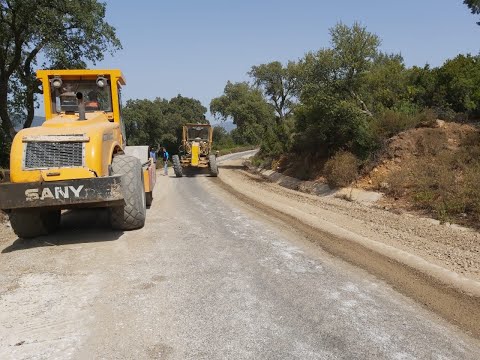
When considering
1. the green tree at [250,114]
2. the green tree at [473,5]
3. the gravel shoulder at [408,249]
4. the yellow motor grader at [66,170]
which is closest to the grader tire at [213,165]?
the gravel shoulder at [408,249]

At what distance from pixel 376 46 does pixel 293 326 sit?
1675 centimetres

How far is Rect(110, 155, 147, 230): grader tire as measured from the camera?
707 cm

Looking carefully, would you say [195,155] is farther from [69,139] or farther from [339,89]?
[69,139]

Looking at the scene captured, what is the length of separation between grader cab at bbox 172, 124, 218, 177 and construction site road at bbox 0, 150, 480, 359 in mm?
14689

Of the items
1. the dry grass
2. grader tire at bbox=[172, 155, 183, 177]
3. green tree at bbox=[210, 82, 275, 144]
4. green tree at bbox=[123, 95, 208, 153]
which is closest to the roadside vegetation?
the dry grass

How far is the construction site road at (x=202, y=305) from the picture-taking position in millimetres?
3592

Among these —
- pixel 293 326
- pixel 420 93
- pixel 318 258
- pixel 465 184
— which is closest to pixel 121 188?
pixel 318 258

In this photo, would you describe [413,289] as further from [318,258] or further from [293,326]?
[293,326]

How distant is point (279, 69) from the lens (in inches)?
1394

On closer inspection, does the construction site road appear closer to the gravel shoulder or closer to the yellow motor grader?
the gravel shoulder

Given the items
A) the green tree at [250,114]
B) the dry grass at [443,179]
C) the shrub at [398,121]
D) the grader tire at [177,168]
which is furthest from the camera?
the green tree at [250,114]

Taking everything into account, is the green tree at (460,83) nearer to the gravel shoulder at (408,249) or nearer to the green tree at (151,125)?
the gravel shoulder at (408,249)

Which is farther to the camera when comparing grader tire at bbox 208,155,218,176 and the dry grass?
grader tire at bbox 208,155,218,176

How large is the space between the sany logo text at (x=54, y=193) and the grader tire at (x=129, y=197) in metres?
0.86
